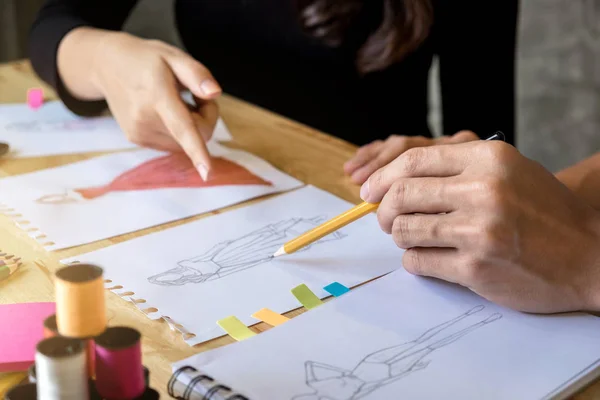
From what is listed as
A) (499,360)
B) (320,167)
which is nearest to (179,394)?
(499,360)

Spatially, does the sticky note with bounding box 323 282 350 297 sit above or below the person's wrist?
below

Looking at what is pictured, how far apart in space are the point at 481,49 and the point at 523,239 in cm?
80

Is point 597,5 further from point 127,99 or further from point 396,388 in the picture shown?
point 396,388

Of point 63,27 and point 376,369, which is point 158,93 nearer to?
point 63,27

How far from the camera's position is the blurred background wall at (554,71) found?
1884 millimetres

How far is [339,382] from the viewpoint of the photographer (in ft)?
1.62

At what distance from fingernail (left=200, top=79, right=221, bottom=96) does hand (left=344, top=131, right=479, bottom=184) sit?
18cm

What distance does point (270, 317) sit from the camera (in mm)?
579

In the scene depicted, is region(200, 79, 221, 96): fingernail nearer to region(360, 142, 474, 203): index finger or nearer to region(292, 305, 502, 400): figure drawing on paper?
region(360, 142, 474, 203): index finger

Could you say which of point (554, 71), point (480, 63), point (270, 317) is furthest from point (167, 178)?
point (554, 71)

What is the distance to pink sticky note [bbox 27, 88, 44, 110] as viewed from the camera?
109 cm

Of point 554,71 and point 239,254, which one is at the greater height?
point 239,254

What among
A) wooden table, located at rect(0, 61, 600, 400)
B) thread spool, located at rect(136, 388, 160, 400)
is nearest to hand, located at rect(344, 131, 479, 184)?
wooden table, located at rect(0, 61, 600, 400)

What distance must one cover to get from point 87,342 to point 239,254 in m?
0.29
